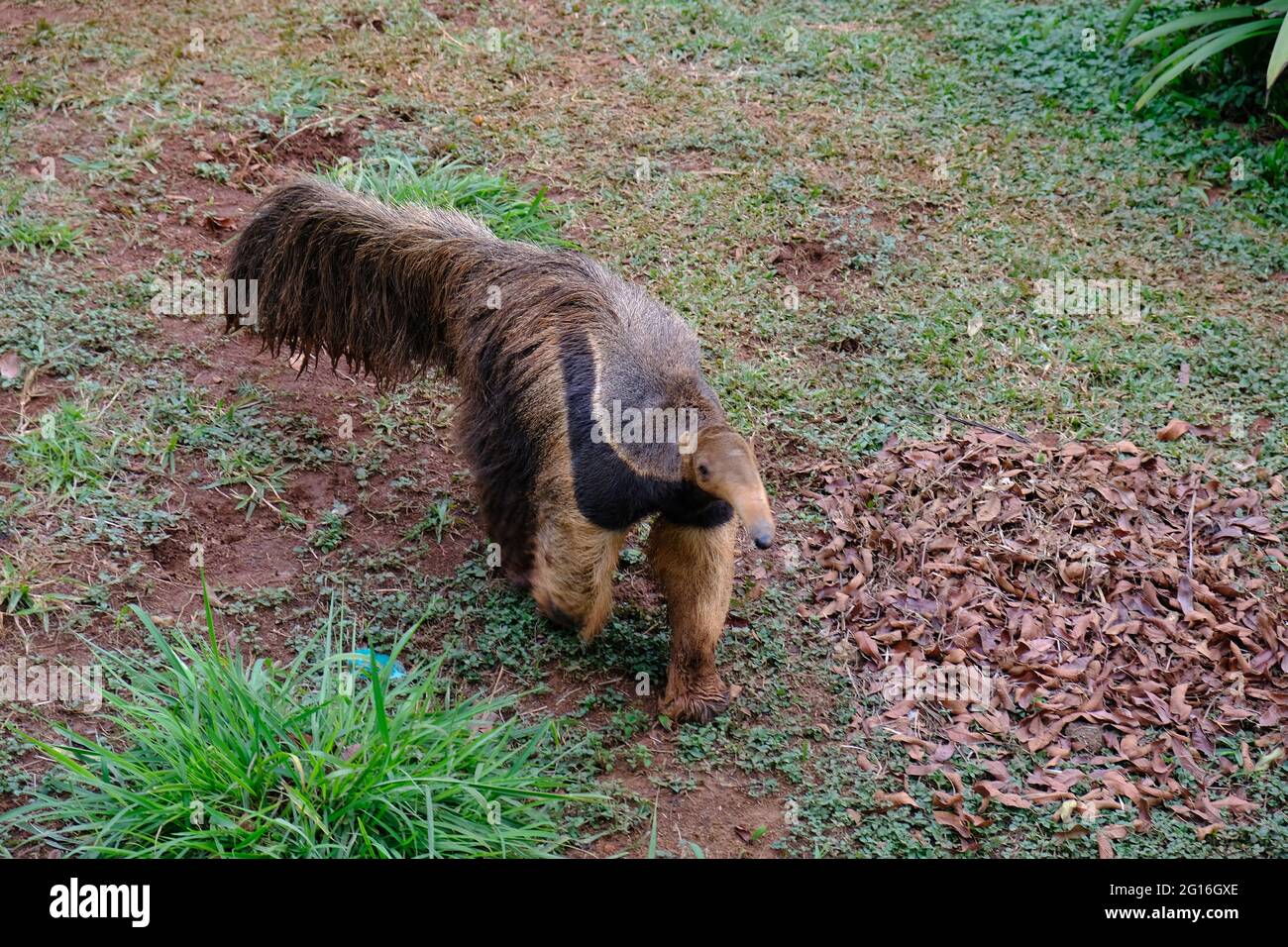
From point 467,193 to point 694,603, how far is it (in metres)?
3.66

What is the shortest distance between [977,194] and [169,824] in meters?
6.96

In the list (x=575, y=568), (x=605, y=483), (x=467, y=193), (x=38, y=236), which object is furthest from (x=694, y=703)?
(x=38, y=236)

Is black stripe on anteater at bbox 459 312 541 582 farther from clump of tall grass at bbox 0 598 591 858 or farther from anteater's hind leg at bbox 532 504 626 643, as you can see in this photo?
clump of tall grass at bbox 0 598 591 858

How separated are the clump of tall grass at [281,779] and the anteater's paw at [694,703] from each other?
0.77 metres

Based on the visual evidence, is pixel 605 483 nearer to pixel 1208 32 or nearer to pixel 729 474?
pixel 729 474

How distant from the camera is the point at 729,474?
14.1 feet

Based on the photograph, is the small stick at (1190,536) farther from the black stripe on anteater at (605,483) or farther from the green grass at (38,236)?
the green grass at (38,236)

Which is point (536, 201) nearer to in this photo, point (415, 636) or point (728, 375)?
point (728, 375)

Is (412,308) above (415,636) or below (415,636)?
above

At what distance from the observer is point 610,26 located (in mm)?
10000

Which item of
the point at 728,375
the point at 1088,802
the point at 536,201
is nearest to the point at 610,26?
the point at 536,201

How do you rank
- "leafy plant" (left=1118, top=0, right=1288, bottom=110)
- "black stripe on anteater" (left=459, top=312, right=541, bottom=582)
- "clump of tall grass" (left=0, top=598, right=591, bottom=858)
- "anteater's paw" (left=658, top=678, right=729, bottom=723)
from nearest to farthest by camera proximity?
1. "clump of tall grass" (left=0, top=598, right=591, bottom=858)
2. "anteater's paw" (left=658, top=678, right=729, bottom=723)
3. "black stripe on anteater" (left=459, top=312, right=541, bottom=582)
4. "leafy plant" (left=1118, top=0, right=1288, bottom=110)

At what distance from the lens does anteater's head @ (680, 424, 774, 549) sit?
412cm

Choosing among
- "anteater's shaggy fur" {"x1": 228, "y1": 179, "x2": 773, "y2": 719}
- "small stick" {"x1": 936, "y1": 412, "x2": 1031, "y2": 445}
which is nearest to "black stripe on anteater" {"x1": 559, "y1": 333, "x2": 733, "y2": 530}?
"anteater's shaggy fur" {"x1": 228, "y1": 179, "x2": 773, "y2": 719}
